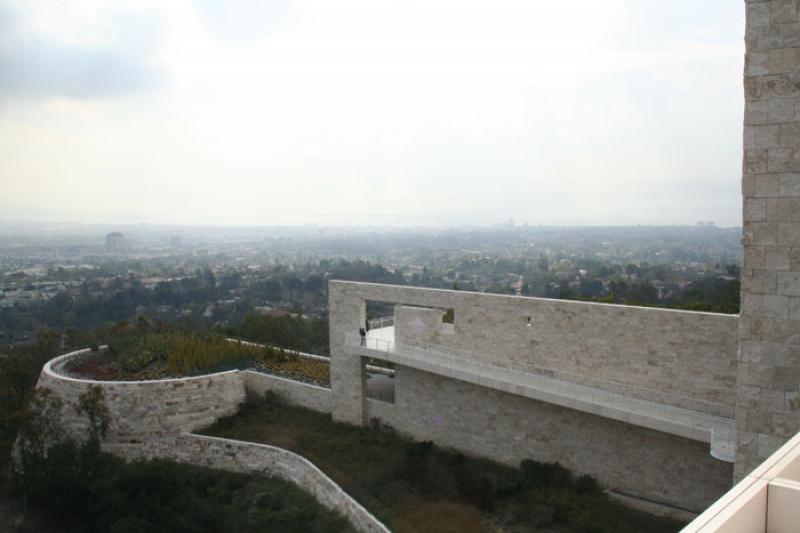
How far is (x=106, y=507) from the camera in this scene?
14.5m

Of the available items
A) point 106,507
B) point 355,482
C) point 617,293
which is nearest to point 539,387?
point 355,482

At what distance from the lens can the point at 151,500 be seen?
1436cm

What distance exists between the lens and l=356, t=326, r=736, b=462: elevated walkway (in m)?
10.4

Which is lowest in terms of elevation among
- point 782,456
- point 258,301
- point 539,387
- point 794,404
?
point 258,301

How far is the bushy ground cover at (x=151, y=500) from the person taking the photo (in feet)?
43.8

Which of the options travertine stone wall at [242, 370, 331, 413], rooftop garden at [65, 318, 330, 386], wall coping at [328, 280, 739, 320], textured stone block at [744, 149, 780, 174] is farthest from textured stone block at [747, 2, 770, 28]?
rooftop garden at [65, 318, 330, 386]

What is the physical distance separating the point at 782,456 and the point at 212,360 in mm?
18962

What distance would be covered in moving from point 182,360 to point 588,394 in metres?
14.0

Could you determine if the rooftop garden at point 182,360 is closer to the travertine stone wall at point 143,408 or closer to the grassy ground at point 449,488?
the travertine stone wall at point 143,408

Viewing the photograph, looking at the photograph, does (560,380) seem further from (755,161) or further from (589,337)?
(755,161)

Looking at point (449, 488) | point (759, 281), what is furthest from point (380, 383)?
point (759, 281)

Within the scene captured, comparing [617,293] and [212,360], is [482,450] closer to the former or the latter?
[212,360]

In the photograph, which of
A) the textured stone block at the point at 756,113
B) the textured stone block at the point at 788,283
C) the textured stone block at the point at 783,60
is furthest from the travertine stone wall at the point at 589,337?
the textured stone block at the point at 783,60

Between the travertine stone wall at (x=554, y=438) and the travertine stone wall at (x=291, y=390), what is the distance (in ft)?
5.87
